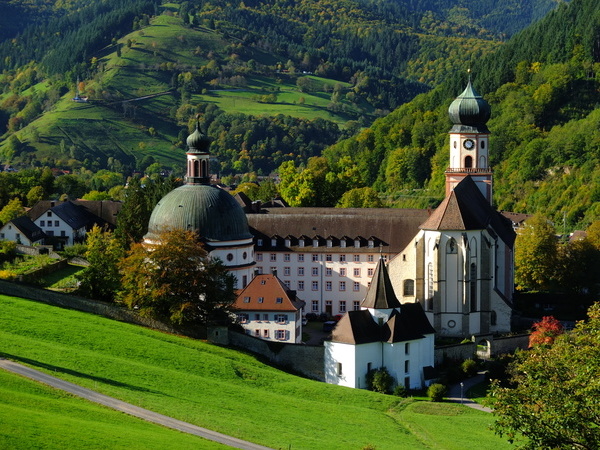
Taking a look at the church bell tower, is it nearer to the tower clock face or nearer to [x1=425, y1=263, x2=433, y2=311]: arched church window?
the tower clock face

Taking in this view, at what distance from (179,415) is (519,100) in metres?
125

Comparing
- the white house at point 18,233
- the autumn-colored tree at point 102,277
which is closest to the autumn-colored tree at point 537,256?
the autumn-colored tree at point 102,277

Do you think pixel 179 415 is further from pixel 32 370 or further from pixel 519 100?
pixel 519 100

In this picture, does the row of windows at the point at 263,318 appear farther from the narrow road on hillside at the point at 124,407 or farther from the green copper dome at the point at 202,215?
the narrow road on hillside at the point at 124,407

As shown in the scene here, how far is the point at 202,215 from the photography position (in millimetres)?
92750

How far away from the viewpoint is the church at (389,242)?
9106 cm

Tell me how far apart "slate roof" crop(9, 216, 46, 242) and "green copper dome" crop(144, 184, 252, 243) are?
92.3ft

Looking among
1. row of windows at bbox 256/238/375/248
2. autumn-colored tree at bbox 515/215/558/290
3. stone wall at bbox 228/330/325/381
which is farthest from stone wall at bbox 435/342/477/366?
autumn-colored tree at bbox 515/215/558/290

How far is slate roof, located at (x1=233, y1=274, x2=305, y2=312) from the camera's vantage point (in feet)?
283

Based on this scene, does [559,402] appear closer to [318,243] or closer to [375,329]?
[375,329]

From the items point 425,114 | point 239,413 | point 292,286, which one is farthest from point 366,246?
point 425,114

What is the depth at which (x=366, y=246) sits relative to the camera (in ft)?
334

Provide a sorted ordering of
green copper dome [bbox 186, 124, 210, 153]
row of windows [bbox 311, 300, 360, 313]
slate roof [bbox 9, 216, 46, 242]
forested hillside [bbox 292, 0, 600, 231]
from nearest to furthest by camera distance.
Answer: green copper dome [bbox 186, 124, 210, 153], row of windows [bbox 311, 300, 360, 313], slate roof [bbox 9, 216, 46, 242], forested hillside [bbox 292, 0, 600, 231]

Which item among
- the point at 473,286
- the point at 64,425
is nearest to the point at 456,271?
the point at 473,286
